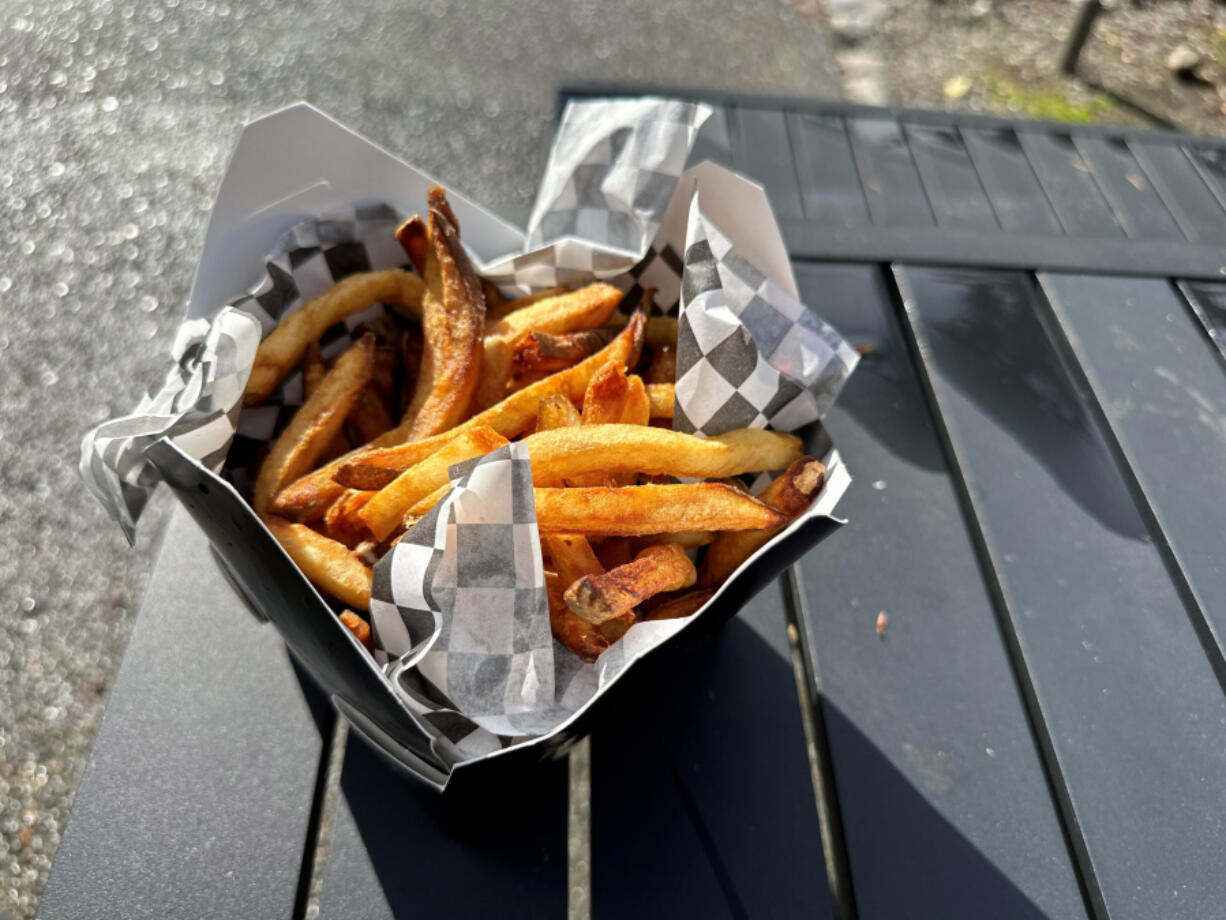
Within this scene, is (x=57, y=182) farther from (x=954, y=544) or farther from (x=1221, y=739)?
(x=1221, y=739)

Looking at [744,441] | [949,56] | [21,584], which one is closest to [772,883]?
[744,441]

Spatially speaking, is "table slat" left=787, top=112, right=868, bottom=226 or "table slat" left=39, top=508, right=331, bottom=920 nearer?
"table slat" left=39, top=508, right=331, bottom=920

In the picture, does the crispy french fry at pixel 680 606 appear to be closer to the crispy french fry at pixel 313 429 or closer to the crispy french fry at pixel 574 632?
the crispy french fry at pixel 574 632

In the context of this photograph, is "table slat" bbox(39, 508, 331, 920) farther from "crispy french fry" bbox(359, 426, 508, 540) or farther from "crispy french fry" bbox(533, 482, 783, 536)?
"crispy french fry" bbox(533, 482, 783, 536)

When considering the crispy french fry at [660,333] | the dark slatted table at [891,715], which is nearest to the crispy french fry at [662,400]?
the crispy french fry at [660,333]

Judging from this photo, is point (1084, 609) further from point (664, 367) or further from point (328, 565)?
point (328, 565)

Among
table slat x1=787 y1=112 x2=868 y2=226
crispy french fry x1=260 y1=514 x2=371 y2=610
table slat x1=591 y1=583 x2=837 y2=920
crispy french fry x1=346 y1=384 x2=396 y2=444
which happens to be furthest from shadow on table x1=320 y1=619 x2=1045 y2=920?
table slat x1=787 y1=112 x2=868 y2=226
